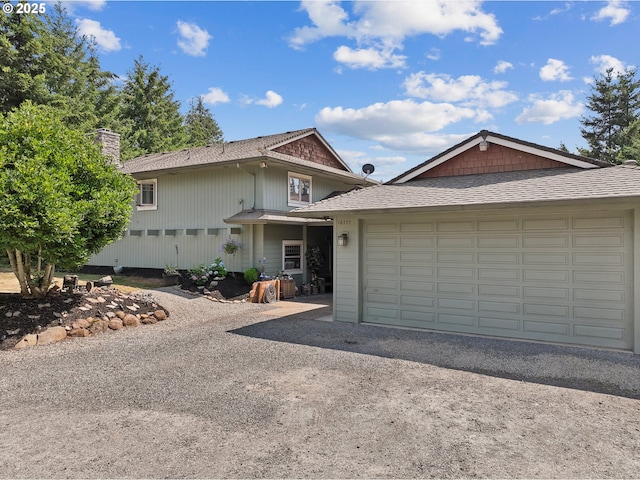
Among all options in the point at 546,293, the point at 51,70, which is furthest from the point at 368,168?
the point at 51,70

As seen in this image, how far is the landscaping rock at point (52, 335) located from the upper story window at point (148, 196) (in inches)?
340

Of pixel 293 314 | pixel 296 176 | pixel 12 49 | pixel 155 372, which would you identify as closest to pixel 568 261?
pixel 293 314

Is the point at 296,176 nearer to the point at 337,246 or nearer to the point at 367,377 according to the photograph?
the point at 337,246

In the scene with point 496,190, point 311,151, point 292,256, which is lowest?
point 292,256

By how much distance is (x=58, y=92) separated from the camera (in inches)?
873

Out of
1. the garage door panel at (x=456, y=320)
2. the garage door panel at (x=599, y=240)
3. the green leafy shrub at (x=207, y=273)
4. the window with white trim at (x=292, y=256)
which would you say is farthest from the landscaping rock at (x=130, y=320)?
the garage door panel at (x=599, y=240)

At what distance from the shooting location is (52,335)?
707 cm

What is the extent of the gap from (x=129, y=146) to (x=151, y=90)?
6.27 m

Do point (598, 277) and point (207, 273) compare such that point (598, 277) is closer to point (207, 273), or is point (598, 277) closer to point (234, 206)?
Answer: point (207, 273)

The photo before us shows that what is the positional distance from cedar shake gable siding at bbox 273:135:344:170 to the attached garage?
595 cm

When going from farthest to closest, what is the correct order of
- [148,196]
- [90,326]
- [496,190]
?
[148,196], [496,190], [90,326]

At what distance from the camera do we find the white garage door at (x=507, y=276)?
6730 mm

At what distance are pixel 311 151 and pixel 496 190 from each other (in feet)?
31.4

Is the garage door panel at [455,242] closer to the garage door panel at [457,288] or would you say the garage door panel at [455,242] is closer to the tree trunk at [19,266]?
the garage door panel at [457,288]
